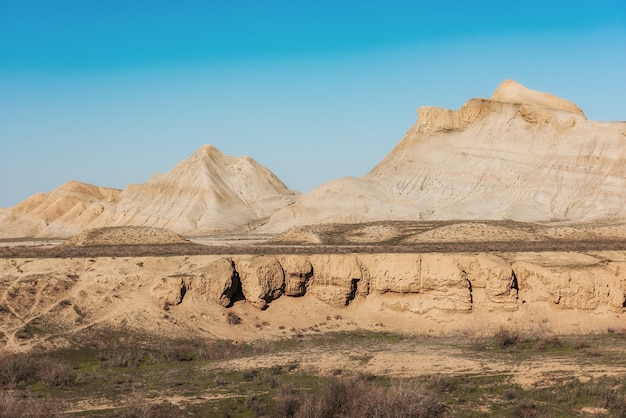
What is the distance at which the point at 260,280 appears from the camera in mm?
31656

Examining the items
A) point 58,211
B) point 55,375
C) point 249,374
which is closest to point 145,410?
point 249,374

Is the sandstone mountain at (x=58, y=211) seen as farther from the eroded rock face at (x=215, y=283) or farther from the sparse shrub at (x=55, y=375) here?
the sparse shrub at (x=55, y=375)

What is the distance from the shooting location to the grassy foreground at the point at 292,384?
60.4 ft

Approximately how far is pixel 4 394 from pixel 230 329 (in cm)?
1014

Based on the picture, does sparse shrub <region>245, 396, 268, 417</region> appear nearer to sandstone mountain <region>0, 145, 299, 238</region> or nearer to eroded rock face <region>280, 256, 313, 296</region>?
eroded rock face <region>280, 256, 313, 296</region>

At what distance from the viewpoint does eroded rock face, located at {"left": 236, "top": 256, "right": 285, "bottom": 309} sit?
103 feet

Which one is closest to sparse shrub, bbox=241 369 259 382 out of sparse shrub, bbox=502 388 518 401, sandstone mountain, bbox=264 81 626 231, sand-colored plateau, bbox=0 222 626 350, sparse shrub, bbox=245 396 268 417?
sparse shrub, bbox=245 396 268 417

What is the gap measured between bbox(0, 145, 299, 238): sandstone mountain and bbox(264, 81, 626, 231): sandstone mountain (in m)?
10.2

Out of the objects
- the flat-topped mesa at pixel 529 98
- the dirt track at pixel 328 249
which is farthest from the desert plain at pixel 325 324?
the flat-topped mesa at pixel 529 98

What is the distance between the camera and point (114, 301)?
29812 mm

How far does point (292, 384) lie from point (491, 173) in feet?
196

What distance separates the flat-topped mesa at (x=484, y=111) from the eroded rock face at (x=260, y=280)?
180ft

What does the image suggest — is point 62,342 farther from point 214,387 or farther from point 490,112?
point 490,112

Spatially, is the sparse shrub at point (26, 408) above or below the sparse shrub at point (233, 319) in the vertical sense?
below
